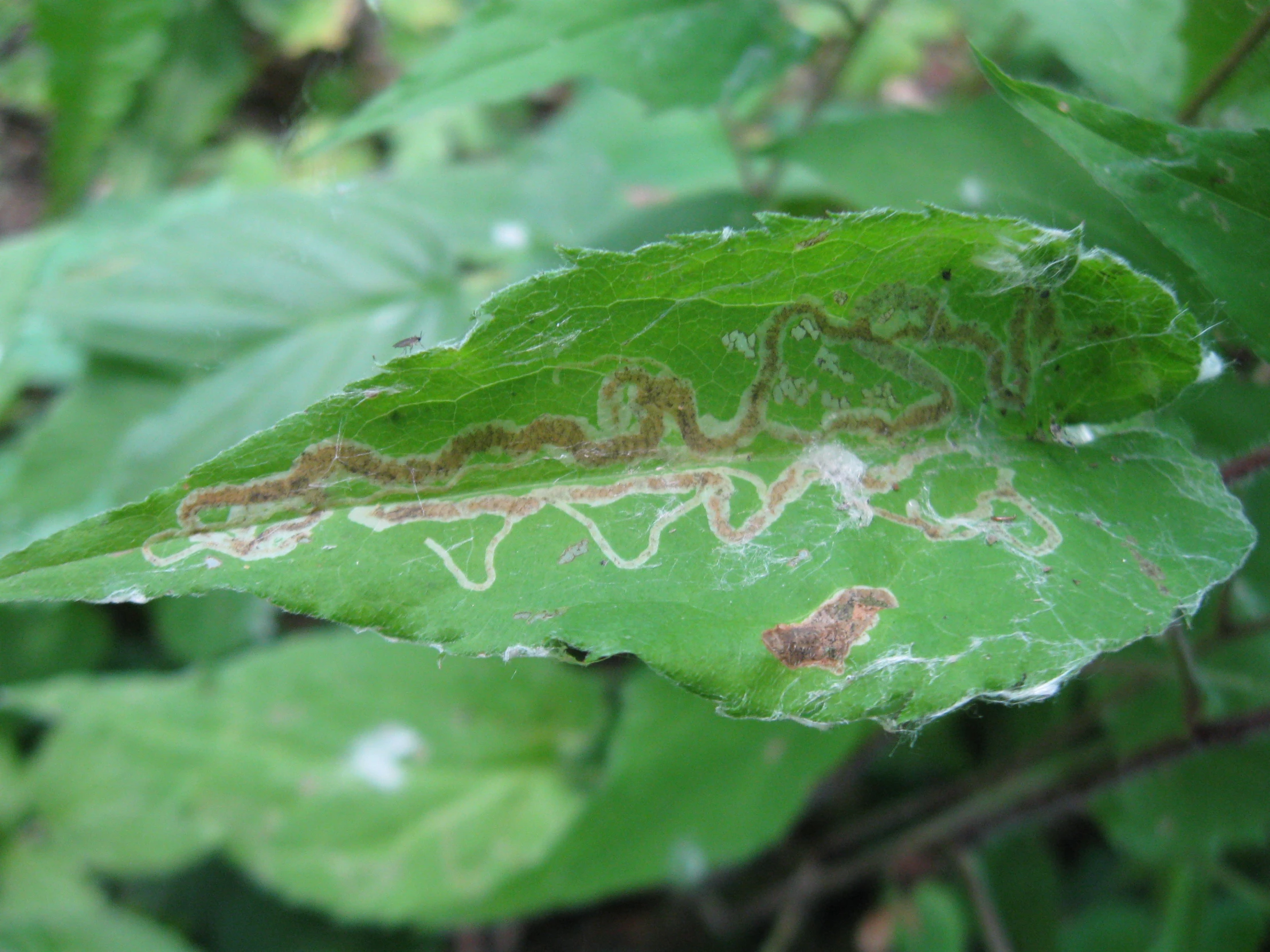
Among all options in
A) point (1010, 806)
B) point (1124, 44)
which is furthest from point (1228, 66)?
point (1010, 806)

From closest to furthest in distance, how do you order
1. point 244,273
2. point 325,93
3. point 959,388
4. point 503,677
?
point 959,388 → point 244,273 → point 503,677 → point 325,93

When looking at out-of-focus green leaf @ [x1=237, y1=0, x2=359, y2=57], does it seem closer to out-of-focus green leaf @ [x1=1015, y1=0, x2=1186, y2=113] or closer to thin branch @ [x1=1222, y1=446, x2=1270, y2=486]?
out-of-focus green leaf @ [x1=1015, y1=0, x2=1186, y2=113]

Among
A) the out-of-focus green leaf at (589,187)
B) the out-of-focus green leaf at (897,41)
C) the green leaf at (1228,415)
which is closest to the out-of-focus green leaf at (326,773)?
the out-of-focus green leaf at (589,187)

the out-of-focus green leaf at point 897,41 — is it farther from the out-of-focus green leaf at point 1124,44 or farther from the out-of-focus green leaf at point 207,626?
the out-of-focus green leaf at point 207,626

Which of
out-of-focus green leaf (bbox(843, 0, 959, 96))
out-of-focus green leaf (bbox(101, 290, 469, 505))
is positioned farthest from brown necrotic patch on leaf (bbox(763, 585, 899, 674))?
out-of-focus green leaf (bbox(843, 0, 959, 96))

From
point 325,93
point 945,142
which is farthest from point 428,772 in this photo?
point 325,93

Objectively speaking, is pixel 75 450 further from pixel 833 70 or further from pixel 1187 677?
pixel 1187 677

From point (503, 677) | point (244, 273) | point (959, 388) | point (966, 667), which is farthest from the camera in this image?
point (503, 677)

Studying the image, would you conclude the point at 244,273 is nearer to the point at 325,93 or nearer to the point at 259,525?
the point at 259,525
